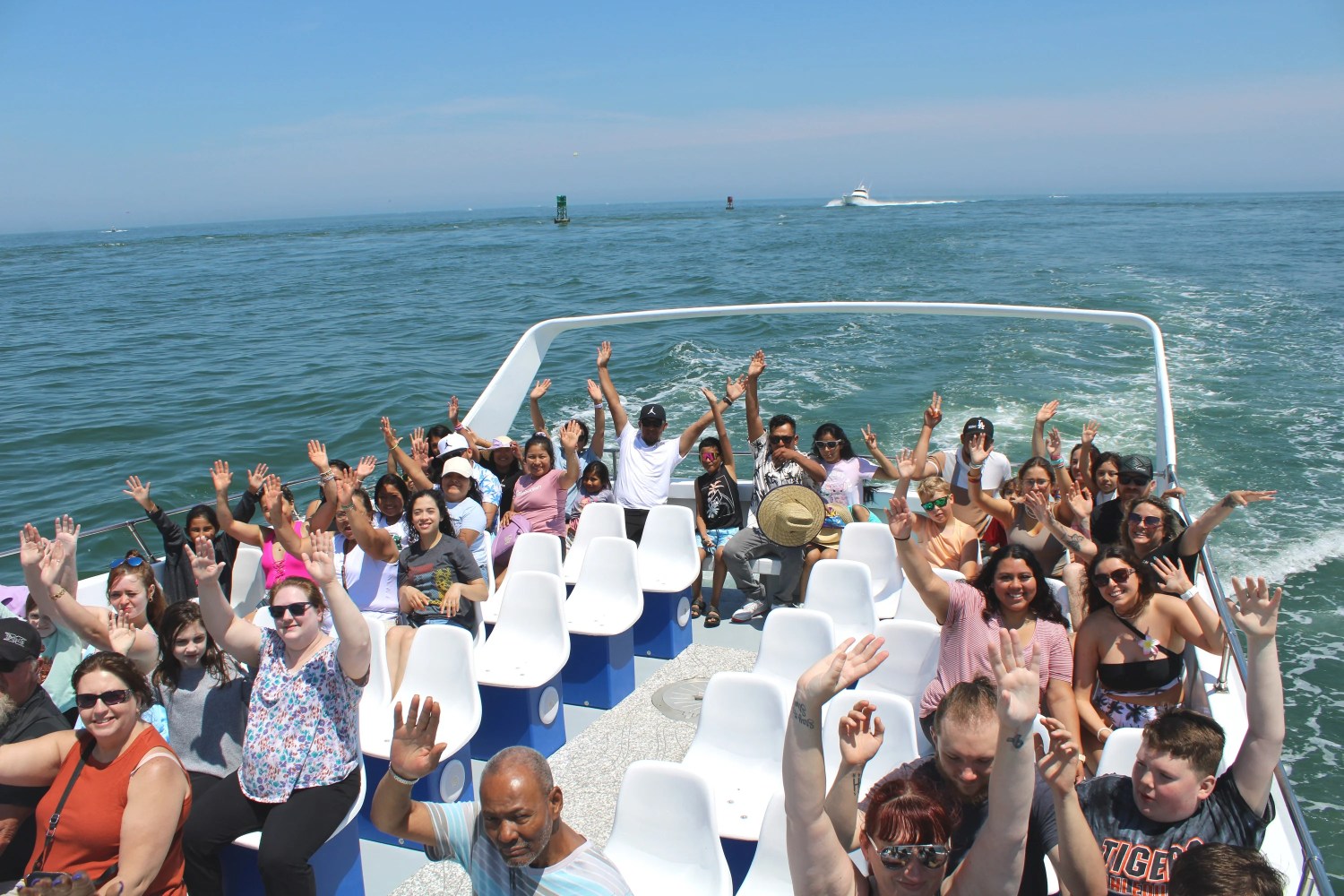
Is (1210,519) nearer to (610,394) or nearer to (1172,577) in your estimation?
(1172,577)

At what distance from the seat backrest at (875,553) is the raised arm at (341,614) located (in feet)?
10.1

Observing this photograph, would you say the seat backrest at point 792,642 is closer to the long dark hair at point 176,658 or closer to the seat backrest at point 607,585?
the seat backrest at point 607,585

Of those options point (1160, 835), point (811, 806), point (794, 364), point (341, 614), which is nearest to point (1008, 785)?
point (811, 806)

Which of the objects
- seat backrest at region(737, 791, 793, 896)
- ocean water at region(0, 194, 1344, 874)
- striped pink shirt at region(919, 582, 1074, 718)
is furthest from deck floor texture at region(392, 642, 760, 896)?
ocean water at region(0, 194, 1344, 874)

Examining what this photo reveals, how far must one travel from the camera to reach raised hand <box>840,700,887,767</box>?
→ 191cm

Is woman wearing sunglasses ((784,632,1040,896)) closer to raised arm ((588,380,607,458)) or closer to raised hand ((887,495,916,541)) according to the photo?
raised hand ((887,495,916,541))

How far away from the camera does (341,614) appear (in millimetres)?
2779

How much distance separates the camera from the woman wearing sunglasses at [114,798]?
255 cm

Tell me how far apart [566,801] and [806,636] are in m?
1.26

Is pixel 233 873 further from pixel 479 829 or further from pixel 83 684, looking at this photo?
pixel 479 829

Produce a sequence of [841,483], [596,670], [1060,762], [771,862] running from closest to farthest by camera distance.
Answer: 1. [1060,762]
2. [771,862]
3. [596,670]
4. [841,483]

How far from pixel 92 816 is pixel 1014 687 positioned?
256 cm

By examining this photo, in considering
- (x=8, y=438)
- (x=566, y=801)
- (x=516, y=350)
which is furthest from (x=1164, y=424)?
(x=8, y=438)

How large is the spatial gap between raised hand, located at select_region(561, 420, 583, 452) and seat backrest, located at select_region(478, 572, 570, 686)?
4.66 ft
